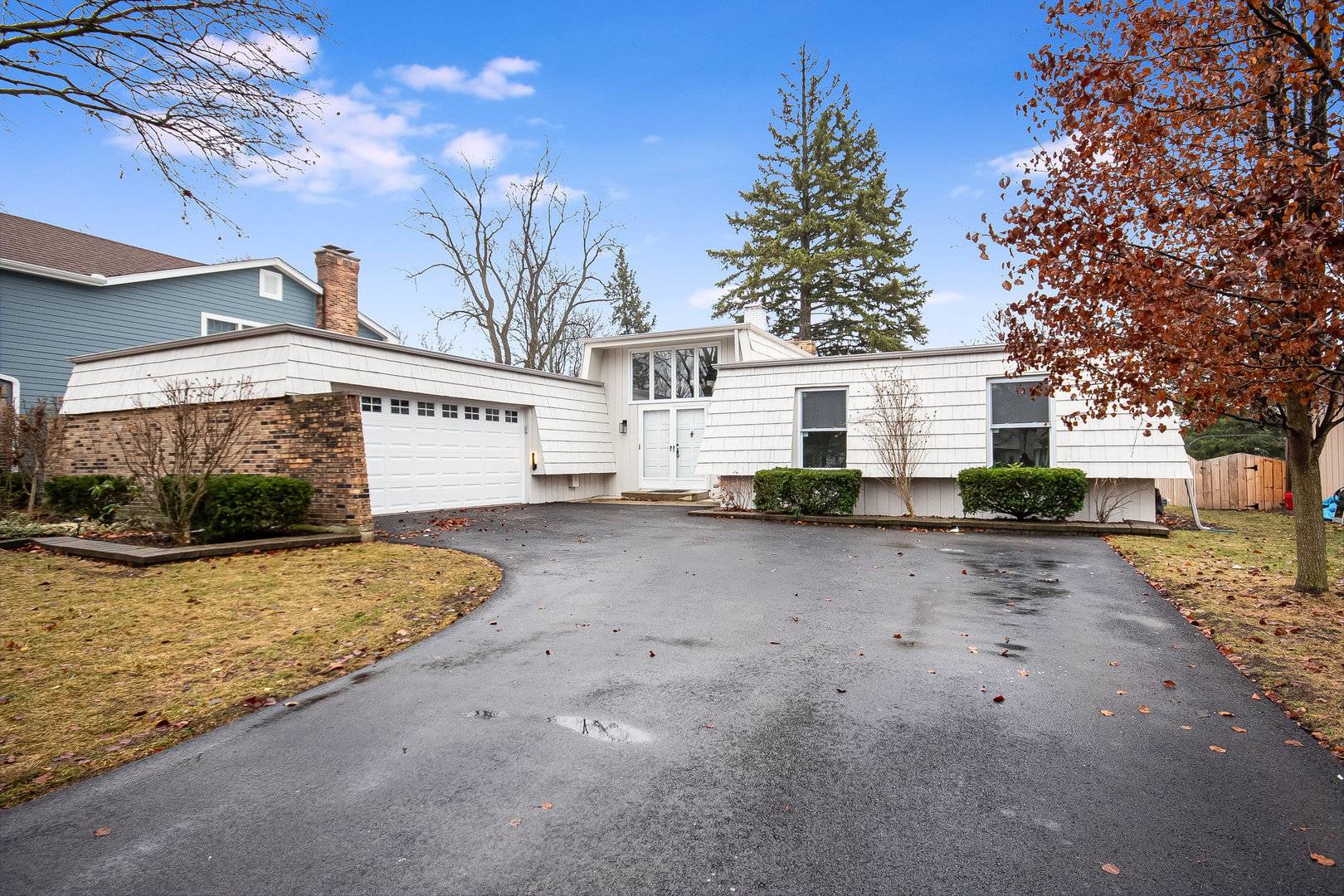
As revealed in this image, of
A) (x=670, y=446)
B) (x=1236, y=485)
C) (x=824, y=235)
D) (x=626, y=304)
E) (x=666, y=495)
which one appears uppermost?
(x=824, y=235)

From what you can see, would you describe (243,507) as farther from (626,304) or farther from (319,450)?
(626,304)

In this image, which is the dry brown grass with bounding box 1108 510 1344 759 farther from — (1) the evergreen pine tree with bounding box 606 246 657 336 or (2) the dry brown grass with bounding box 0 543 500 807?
(1) the evergreen pine tree with bounding box 606 246 657 336

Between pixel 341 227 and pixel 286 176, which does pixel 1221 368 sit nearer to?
pixel 286 176

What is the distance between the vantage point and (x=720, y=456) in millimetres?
15406

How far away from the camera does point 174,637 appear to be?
5.31m

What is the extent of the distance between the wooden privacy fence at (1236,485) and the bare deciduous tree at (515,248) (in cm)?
2036

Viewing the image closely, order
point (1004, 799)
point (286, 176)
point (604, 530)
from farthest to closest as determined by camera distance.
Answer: point (604, 530), point (286, 176), point (1004, 799)

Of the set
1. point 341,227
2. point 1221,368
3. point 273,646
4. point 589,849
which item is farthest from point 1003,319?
point 341,227

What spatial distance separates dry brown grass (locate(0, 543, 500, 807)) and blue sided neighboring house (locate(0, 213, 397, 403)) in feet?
31.3

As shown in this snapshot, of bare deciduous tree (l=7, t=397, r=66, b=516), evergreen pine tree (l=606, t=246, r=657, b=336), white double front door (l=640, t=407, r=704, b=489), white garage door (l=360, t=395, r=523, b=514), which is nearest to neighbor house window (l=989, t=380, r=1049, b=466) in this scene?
white double front door (l=640, t=407, r=704, b=489)

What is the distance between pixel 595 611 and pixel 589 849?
142 inches

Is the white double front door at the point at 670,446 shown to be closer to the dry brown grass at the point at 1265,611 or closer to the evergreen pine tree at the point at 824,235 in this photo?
the dry brown grass at the point at 1265,611

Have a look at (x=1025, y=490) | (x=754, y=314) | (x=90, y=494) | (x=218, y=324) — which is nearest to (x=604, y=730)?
(x=1025, y=490)

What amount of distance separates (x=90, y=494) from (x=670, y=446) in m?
12.0
